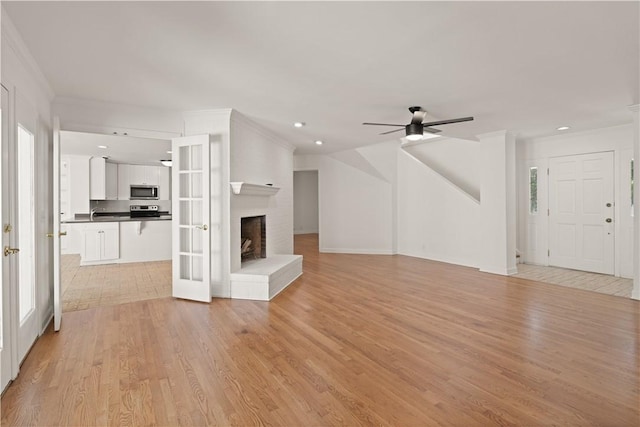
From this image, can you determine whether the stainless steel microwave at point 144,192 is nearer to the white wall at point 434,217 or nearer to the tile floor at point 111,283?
the tile floor at point 111,283

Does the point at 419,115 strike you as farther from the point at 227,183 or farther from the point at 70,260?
the point at 70,260

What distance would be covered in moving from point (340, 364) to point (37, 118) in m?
3.52

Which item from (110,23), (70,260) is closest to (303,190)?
(70,260)

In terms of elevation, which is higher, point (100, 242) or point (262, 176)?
point (262, 176)

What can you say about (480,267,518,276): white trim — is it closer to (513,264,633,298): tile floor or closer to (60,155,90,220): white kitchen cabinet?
(513,264,633,298): tile floor

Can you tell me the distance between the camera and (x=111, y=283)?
5.14 metres

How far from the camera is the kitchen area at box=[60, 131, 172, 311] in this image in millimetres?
5156

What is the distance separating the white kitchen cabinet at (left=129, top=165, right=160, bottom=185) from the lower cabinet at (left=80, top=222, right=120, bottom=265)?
1967 millimetres

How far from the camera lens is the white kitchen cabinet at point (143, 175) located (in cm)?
831

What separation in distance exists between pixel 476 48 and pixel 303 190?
10.5 metres

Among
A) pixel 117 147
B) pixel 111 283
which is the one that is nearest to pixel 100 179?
pixel 117 147

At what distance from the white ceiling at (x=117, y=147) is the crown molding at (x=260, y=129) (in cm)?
206

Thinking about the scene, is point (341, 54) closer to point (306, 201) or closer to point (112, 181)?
point (112, 181)

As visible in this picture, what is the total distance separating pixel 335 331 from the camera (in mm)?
3197
